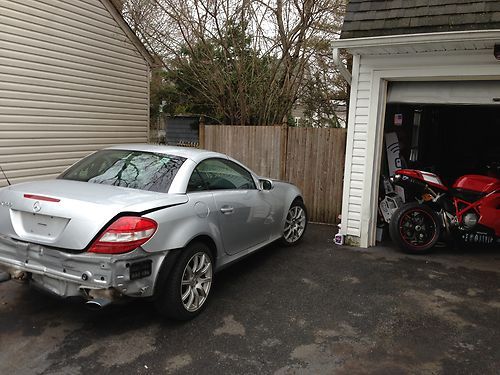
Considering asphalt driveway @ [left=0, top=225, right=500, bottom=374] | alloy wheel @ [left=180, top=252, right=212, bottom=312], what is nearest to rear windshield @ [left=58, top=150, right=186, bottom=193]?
alloy wheel @ [left=180, top=252, right=212, bottom=312]

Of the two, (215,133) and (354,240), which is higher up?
(215,133)

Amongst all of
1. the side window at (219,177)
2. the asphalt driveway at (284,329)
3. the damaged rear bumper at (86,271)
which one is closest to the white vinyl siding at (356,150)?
the asphalt driveway at (284,329)

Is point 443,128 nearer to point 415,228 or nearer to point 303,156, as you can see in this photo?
point 303,156

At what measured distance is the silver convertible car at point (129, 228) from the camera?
3150mm

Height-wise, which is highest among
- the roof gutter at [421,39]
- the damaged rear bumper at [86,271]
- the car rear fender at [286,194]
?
the roof gutter at [421,39]

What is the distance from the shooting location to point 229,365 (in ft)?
10.1

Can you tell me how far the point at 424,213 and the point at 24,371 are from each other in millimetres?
5002

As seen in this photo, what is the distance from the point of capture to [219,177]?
14.7 feet

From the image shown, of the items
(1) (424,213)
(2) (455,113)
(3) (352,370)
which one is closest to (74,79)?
(1) (424,213)

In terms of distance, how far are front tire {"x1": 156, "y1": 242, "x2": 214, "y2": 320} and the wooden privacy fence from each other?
13.0 feet

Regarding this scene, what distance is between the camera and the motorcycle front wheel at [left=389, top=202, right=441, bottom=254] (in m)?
5.86

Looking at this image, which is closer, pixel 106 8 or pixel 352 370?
pixel 352 370

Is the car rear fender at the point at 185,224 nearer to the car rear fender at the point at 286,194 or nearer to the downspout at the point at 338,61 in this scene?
the car rear fender at the point at 286,194

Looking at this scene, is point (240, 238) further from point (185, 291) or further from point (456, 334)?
point (456, 334)
